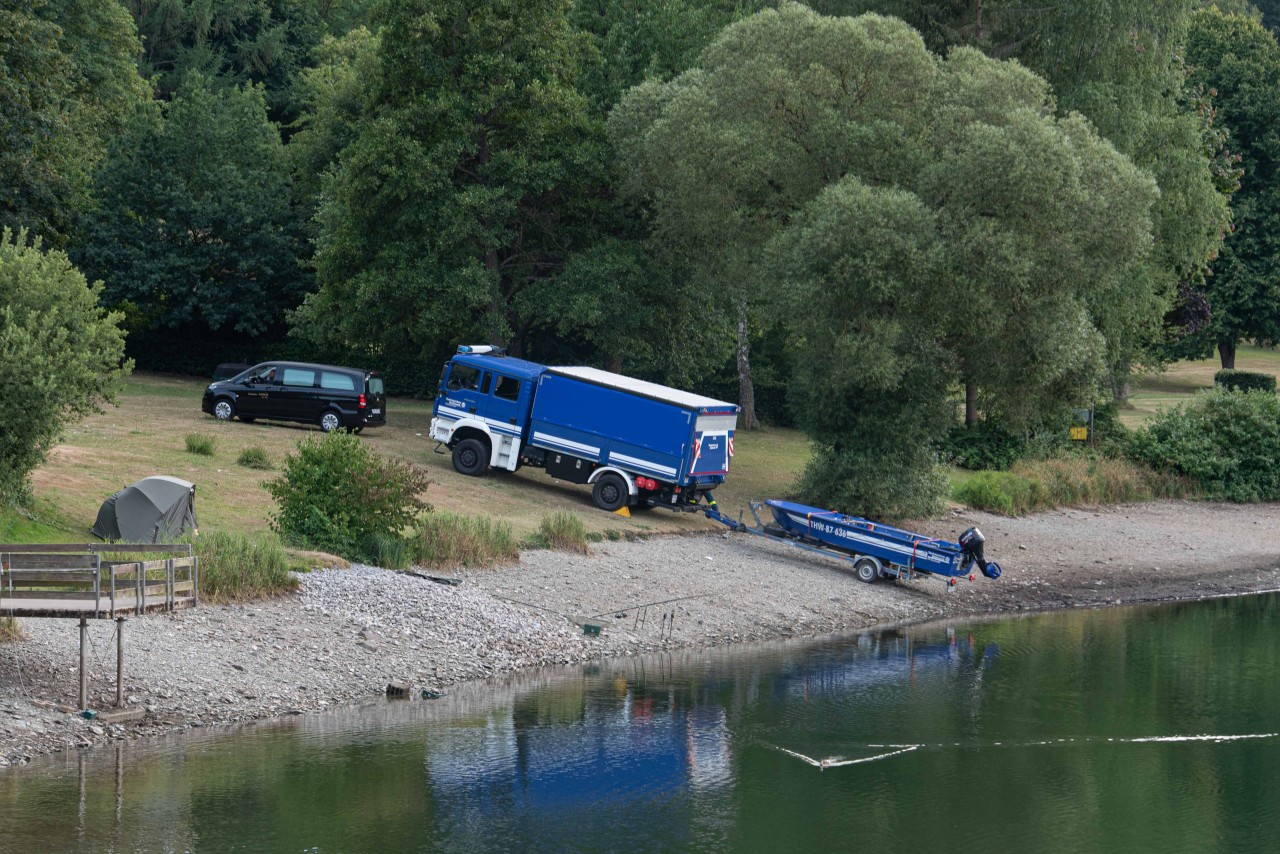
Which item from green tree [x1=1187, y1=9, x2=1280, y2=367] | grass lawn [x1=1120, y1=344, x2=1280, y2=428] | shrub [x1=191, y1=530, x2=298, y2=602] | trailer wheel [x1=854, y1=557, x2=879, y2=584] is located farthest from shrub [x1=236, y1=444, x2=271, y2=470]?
green tree [x1=1187, y1=9, x2=1280, y2=367]

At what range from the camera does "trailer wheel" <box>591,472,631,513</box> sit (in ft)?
120

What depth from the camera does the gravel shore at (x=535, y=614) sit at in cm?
2114

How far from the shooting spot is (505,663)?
25453 millimetres

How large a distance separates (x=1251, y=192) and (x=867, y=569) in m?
44.8

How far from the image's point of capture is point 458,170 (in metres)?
44.5

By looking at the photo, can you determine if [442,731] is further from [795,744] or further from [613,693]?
[795,744]

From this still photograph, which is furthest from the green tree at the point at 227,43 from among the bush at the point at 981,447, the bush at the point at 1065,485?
the bush at the point at 1065,485

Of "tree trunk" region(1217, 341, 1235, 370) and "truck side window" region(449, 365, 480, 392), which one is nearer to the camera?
"truck side window" region(449, 365, 480, 392)

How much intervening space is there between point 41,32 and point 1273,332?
53.7 m

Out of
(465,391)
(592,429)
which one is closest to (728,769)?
(592,429)

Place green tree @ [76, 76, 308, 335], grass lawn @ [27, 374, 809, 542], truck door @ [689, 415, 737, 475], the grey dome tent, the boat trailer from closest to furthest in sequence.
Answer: the grey dome tent < grass lawn @ [27, 374, 809, 542] < the boat trailer < truck door @ [689, 415, 737, 475] < green tree @ [76, 76, 308, 335]

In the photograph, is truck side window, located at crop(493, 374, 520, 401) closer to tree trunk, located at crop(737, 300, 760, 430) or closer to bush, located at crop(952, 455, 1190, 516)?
bush, located at crop(952, 455, 1190, 516)

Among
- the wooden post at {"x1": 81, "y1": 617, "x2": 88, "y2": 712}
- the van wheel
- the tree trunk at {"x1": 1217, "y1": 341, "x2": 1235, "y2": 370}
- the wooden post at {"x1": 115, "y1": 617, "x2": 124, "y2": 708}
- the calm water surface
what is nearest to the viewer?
the calm water surface

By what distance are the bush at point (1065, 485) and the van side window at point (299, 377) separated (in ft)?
61.1
